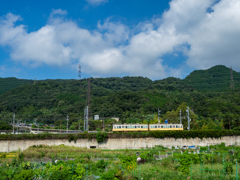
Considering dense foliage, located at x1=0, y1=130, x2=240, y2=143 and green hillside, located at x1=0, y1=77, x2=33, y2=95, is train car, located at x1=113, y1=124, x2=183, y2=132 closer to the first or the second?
dense foliage, located at x1=0, y1=130, x2=240, y2=143

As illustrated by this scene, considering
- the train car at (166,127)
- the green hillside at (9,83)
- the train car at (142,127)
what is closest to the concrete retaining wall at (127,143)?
the train car at (142,127)

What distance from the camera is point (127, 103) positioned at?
82938mm

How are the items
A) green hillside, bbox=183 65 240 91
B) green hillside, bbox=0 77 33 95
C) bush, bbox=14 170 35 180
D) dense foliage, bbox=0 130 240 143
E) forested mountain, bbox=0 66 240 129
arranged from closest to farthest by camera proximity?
bush, bbox=14 170 35 180 < dense foliage, bbox=0 130 240 143 < forested mountain, bbox=0 66 240 129 < green hillside, bbox=183 65 240 91 < green hillside, bbox=0 77 33 95

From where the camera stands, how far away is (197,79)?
459 ft

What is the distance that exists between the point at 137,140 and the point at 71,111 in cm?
4954

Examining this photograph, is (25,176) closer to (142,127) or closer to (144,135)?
(144,135)

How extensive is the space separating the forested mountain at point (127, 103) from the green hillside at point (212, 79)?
2.02 feet

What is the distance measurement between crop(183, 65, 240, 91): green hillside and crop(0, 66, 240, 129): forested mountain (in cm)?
62

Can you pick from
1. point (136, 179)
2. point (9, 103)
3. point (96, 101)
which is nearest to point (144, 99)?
point (96, 101)

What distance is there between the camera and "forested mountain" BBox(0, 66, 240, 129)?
64.8m

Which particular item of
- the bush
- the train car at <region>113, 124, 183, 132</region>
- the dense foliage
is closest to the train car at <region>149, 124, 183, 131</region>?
the train car at <region>113, 124, 183, 132</region>

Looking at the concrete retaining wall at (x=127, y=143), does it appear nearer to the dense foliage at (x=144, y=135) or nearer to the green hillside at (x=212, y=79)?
the dense foliage at (x=144, y=135)

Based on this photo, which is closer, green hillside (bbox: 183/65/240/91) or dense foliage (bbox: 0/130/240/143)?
dense foliage (bbox: 0/130/240/143)

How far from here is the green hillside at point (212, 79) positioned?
388ft
